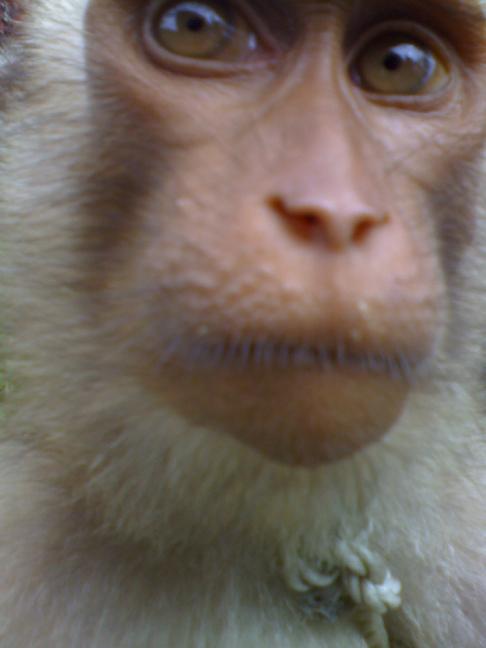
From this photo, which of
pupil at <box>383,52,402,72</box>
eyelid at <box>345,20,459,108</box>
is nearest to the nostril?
eyelid at <box>345,20,459,108</box>

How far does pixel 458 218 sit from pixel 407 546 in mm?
947

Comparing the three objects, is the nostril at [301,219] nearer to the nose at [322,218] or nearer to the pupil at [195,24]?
the nose at [322,218]

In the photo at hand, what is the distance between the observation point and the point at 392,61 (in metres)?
2.04

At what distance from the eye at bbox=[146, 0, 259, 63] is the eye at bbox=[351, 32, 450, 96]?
28 cm

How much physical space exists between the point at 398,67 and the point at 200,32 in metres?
0.49

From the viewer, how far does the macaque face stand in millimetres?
1469

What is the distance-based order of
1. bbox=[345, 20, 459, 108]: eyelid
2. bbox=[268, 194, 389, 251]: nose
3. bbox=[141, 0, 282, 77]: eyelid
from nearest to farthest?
bbox=[268, 194, 389, 251]: nose
bbox=[141, 0, 282, 77]: eyelid
bbox=[345, 20, 459, 108]: eyelid

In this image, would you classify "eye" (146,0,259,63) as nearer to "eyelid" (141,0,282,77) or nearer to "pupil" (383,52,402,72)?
"eyelid" (141,0,282,77)

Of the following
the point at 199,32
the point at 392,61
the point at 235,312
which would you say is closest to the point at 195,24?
the point at 199,32

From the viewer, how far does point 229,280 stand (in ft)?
4.83

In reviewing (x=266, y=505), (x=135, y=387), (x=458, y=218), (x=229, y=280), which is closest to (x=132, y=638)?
(x=266, y=505)

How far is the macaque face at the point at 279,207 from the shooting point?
1469 millimetres

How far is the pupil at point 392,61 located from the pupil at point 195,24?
0.45 meters

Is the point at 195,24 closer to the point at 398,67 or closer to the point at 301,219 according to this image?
the point at 398,67
